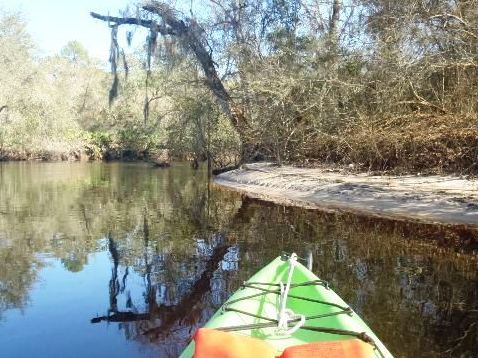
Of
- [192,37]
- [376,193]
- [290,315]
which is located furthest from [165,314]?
[192,37]

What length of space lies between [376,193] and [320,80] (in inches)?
215

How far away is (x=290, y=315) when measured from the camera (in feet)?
11.5

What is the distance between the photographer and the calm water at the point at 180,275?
15.5ft

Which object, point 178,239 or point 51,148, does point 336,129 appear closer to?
point 178,239

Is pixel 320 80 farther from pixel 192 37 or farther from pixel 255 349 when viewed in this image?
pixel 255 349

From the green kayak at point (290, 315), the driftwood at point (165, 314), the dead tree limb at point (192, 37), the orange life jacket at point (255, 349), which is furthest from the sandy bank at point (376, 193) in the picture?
the orange life jacket at point (255, 349)

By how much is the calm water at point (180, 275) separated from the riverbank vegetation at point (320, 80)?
483cm

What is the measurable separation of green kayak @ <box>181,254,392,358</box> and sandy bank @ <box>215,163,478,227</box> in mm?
6944

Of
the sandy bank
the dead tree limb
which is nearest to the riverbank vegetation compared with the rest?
the dead tree limb

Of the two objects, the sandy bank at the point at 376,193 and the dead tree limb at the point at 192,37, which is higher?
the dead tree limb at the point at 192,37

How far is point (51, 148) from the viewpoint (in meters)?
39.6

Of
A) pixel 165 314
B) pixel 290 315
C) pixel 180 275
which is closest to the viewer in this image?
pixel 290 315

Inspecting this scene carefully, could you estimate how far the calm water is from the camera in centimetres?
472

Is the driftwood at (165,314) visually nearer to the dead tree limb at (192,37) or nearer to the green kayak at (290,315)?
the green kayak at (290,315)
